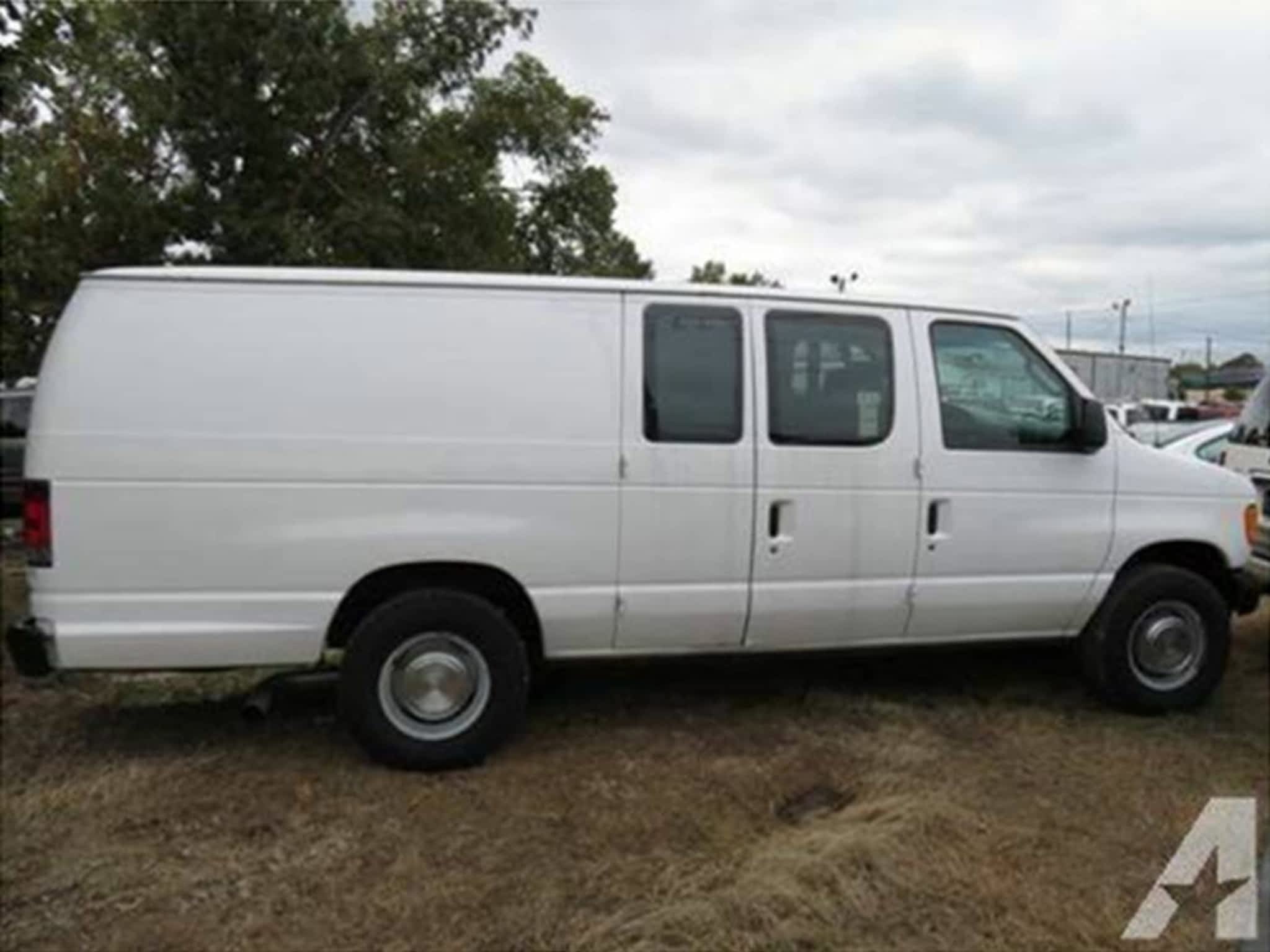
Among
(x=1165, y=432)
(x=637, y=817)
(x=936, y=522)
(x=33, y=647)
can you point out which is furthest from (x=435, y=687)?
(x=1165, y=432)

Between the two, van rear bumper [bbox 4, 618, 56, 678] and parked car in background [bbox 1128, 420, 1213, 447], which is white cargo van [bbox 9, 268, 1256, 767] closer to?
van rear bumper [bbox 4, 618, 56, 678]

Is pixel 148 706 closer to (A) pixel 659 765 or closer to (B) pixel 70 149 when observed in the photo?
(A) pixel 659 765

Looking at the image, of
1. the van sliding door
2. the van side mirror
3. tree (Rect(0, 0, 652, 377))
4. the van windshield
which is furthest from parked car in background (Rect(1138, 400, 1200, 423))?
the van sliding door

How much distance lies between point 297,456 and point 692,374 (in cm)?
170

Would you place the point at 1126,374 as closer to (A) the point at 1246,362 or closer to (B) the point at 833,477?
(A) the point at 1246,362

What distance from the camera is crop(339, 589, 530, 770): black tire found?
5219mm

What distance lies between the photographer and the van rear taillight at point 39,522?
495 centimetres

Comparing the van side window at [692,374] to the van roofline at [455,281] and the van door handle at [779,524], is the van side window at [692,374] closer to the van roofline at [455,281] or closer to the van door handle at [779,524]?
the van roofline at [455,281]

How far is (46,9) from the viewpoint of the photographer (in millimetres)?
4492

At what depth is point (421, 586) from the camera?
537cm

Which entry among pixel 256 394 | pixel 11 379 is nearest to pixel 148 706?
pixel 256 394

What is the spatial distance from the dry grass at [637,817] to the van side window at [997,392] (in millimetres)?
1356

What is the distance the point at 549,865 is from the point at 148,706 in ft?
9.43

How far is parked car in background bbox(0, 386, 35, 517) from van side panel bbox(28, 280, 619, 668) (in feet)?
33.4
